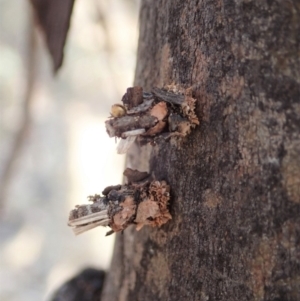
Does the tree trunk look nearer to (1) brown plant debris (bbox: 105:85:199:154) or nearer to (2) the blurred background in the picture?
(1) brown plant debris (bbox: 105:85:199:154)

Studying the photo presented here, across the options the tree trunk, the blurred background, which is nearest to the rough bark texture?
the tree trunk

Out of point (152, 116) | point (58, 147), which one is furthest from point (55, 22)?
point (58, 147)

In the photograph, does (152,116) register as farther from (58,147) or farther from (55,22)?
(58,147)

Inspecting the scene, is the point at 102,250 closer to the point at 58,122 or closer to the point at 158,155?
the point at 58,122

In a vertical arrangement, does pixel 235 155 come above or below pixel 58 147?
below

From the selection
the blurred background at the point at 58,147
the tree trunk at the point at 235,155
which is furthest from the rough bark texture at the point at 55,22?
the blurred background at the point at 58,147

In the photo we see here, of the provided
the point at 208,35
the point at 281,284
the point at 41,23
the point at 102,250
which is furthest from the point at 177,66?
the point at 102,250
